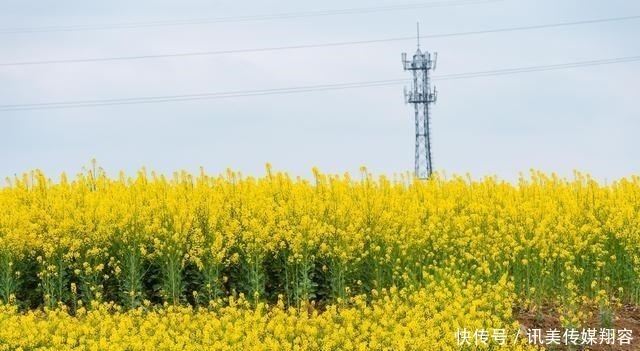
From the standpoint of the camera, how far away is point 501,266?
11172 mm

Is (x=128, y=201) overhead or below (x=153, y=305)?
overhead

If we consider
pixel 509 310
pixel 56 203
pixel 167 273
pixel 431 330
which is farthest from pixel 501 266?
pixel 56 203

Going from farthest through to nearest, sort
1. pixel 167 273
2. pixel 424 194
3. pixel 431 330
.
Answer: pixel 424 194
pixel 167 273
pixel 431 330

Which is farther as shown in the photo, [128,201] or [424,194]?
[424,194]

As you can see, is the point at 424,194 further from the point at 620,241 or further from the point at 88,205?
the point at 88,205

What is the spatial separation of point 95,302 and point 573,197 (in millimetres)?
7194

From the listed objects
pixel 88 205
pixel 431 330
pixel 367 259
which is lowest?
pixel 431 330

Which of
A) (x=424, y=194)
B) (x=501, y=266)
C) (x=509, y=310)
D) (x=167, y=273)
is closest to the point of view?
(x=509, y=310)

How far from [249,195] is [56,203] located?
2.49 m

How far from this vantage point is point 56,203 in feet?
37.9

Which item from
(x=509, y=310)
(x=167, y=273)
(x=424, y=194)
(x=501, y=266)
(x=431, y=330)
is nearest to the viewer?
(x=431, y=330)

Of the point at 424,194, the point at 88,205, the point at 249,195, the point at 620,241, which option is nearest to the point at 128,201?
the point at 88,205

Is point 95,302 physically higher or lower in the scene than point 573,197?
lower

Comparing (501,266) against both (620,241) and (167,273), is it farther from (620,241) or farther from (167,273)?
(167,273)
